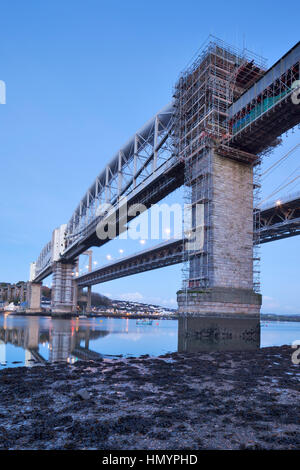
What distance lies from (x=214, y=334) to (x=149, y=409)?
19.5 m

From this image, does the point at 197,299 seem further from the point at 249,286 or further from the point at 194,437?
the point at 194,437

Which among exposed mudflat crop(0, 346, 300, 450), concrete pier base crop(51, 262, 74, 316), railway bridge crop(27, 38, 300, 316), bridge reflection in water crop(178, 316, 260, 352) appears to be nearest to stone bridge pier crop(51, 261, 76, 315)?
concrete pier base crop(51, 262, 74, 316)

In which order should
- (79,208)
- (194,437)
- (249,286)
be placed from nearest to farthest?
(194,437)
(249,286)
(79,208)

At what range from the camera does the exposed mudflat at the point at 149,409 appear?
6828 mm

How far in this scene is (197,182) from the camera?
3328cm

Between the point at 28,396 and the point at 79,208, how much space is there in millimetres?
93154

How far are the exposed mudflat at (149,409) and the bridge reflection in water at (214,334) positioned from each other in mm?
11404

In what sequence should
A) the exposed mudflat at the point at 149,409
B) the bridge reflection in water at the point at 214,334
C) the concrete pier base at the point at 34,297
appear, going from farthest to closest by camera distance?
the concrete pier base at the point at 34,297
the bridge reflection in water at the point at 214,334
the exposed mudflat at the point at 149,409

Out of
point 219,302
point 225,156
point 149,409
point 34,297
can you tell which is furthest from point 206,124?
point 34,297

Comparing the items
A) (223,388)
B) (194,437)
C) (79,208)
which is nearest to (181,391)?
(223,388)

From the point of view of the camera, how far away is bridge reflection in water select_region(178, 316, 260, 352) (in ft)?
89.7

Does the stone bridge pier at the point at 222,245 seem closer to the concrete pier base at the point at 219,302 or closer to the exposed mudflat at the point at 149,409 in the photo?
the concrete pier base at the point at 219,302

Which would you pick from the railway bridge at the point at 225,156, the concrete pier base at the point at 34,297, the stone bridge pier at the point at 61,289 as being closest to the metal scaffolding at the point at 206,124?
the railway bridge at the point at 225,156

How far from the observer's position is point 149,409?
9.20 m
